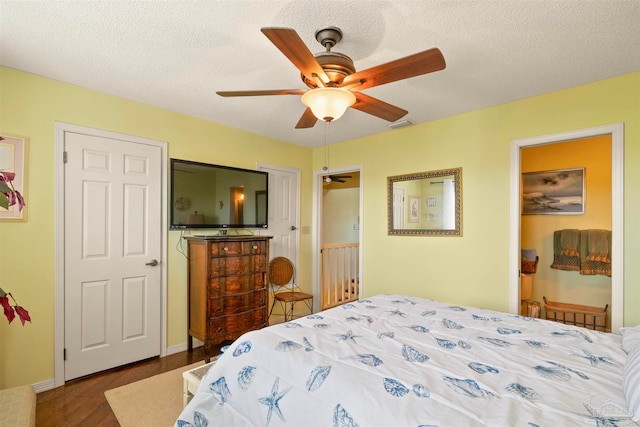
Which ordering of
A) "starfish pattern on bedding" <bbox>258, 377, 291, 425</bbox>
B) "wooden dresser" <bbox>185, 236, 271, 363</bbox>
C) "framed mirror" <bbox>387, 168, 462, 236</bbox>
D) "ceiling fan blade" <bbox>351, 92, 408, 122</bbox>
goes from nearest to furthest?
"starfish pattern on bedding" <bbox>258, 377, 291, 425</bbox> → "ceiling fan blade" <bbox>351, 92, 408, 122</bbox> → "wooden dresser" <bbox>185, 236, 271, 363</bbox> → "framed mirror" <bbox>387, 168, 462, 236</bbox>

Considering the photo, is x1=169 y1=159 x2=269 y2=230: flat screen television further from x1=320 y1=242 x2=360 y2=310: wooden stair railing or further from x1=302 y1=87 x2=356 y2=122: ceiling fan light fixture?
x1=302 y1=87 x2=356 y2=122: ceiling fan light fixture

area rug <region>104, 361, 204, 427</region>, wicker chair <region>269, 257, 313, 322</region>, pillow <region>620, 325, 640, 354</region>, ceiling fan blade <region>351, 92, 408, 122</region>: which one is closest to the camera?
pillow <region>620, 325, 640, 354</region>

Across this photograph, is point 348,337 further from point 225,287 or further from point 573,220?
point 573,220

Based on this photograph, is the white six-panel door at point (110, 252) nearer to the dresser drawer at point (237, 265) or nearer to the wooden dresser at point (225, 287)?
the wooden dresser at point (225, 287)

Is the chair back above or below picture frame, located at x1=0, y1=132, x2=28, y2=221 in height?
below

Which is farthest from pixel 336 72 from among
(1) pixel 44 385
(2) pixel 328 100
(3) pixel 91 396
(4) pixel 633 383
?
(1) pixel 44 385

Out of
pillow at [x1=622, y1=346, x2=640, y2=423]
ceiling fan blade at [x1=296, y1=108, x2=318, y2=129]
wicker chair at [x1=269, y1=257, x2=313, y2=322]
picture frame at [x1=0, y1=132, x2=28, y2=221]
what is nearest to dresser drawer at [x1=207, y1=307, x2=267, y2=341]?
wicker chair at [x1=269, y1=257, x2=313, y2=322]

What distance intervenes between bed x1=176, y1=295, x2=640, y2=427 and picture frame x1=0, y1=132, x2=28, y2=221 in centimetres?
201

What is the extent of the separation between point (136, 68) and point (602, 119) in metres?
3.52

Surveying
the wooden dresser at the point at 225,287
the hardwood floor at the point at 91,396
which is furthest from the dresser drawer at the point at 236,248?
the hardwood floor at the point at 91,396

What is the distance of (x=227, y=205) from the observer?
349 cm

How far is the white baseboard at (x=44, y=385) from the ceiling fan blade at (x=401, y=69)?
121 inches

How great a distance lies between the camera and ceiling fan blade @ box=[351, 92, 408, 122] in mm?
1933

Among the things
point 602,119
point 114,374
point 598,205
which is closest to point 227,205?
point 114,374
